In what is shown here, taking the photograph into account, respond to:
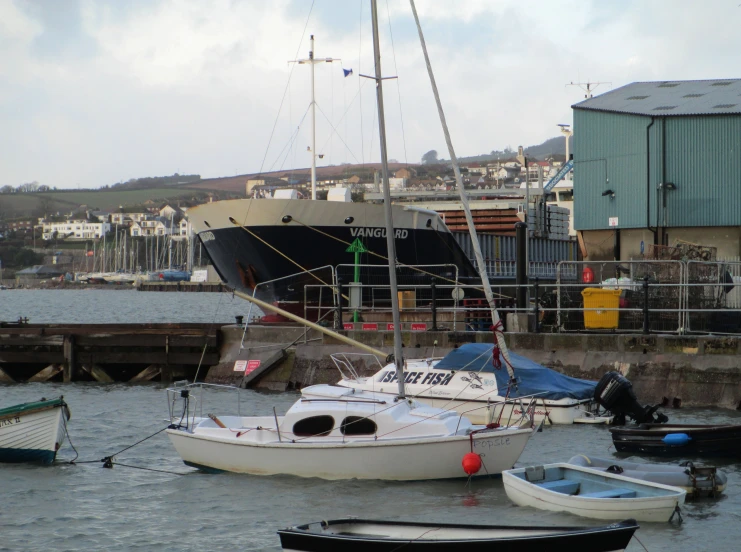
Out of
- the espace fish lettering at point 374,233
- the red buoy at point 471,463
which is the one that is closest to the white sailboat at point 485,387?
the red buoy at point 471,463


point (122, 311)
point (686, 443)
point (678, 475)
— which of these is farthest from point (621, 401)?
point (122, 311)

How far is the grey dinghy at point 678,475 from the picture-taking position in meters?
14.2

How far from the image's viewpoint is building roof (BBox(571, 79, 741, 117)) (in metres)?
34.4

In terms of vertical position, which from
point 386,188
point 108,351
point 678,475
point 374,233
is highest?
point 386,188

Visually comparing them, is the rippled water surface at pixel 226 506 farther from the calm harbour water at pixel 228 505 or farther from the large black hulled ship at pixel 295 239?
the large black hulled ship at pixel 295 239

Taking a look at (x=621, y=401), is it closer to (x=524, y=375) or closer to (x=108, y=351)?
(x=524, y=375)

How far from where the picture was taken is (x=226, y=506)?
14555 millimetres

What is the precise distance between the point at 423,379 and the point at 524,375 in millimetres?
2192

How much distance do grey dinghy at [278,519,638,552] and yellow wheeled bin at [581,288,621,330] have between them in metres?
13.6

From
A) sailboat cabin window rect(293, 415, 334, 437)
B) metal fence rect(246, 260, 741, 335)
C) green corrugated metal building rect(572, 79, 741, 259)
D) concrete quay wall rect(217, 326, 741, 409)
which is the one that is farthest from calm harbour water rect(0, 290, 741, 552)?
green corrugated metal building rect(572, 79, 741, 259)

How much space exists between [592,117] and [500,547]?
2900 cm

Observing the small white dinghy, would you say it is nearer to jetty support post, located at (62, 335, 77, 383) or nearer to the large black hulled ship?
jetty support post, located at (62, 335, 77, 383)

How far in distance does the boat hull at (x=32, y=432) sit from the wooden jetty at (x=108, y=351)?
950 cm

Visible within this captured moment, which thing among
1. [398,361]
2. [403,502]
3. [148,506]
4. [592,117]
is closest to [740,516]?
[403,502]
